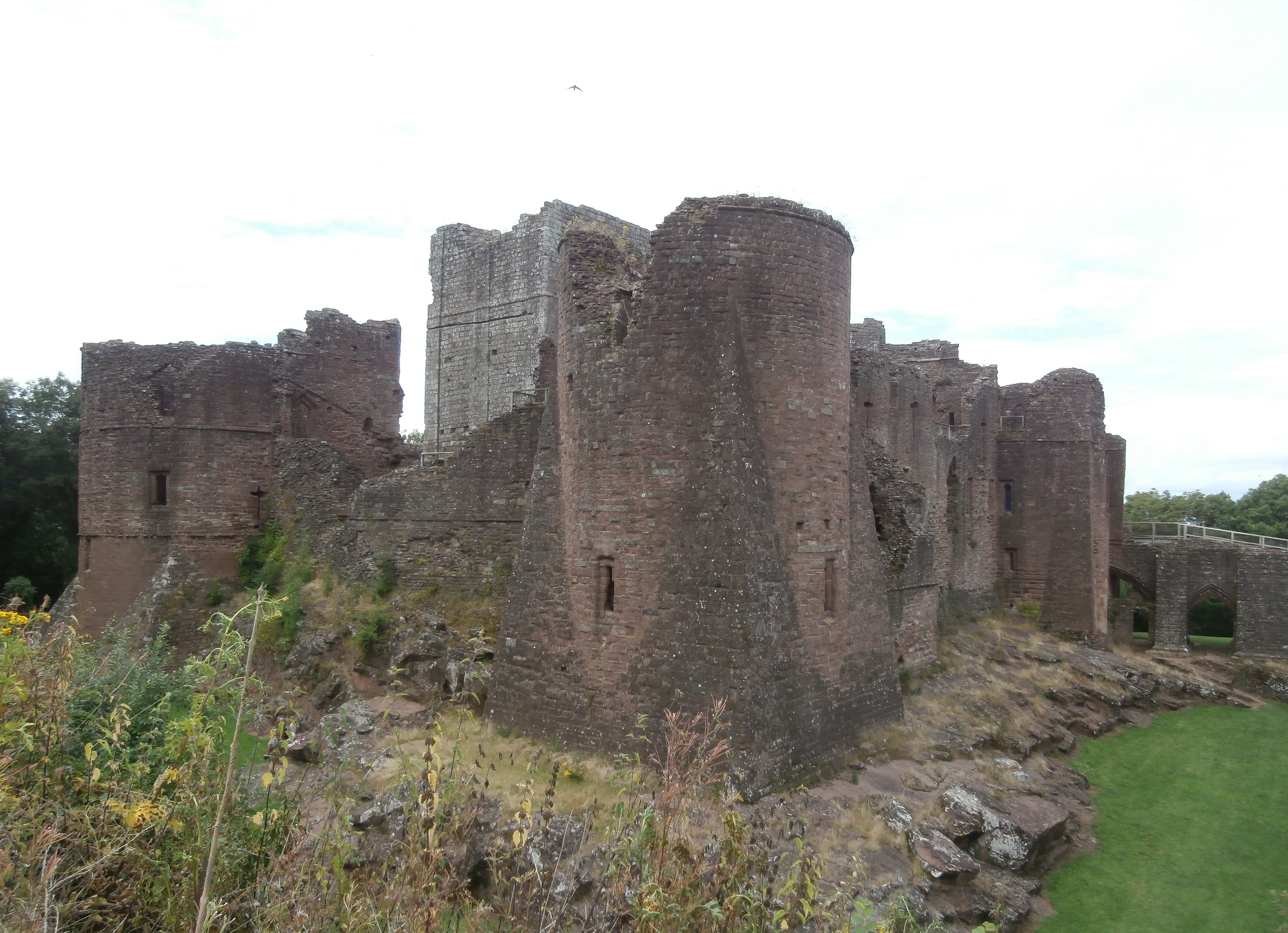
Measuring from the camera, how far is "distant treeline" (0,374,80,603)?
23.7m

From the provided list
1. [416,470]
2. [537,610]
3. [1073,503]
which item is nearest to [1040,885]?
[537,610]

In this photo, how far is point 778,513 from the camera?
34.2ft

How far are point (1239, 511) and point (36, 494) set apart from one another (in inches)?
2011

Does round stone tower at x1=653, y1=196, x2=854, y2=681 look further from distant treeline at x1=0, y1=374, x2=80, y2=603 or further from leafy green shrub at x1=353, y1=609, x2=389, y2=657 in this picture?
distant treeline at x1=0, y1=374, x2=80, y2=603

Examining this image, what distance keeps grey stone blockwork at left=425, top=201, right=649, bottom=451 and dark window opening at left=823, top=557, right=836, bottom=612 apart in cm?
1287

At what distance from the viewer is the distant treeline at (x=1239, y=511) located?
129 feet

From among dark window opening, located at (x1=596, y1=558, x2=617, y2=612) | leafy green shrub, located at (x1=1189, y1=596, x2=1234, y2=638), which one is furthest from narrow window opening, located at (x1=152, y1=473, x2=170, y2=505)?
leafy green shrub, located at (x1=1189, y1=596, x2=1234, y2=638)

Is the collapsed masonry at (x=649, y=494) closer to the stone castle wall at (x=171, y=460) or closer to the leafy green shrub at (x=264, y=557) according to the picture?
the stone castle wall at (x=171, y=460)

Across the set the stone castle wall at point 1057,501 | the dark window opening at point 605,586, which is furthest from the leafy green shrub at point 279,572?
the stone castle wall at point 1057,501

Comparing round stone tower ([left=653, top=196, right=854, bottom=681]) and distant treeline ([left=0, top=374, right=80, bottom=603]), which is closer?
round stone tower ([left=653, top=196, right=854, bottom=681])

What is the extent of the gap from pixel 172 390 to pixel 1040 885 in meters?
17.5

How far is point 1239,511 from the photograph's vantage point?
42.7 meters

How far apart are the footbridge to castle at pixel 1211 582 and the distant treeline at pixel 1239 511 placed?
10874 mm

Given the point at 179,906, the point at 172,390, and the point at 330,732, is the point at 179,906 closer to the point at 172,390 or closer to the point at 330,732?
the point at 330,732
